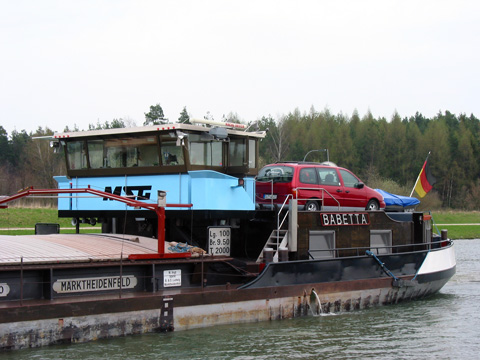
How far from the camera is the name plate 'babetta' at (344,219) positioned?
1573 centimetres

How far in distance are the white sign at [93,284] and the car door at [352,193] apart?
672cm

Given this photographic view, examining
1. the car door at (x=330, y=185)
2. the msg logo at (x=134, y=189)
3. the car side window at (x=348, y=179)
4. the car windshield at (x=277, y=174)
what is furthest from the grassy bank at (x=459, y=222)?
the msg logo at (x=134, y=189)

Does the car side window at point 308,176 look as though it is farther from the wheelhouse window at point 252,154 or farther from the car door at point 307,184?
the wheelhouse window at point 252,154

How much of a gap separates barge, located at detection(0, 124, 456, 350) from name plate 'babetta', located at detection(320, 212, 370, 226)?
32 mm

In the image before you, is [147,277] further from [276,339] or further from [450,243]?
[450,243]

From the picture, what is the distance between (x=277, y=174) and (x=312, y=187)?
951 mm

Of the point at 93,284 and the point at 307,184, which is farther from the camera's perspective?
the point at 307,184

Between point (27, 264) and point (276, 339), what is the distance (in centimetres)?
486

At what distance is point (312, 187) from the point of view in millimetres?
16594

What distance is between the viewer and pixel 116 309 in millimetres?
11836

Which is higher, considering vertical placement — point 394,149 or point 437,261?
point 394,149

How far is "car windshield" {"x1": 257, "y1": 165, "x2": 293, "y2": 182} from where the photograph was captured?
16.5m

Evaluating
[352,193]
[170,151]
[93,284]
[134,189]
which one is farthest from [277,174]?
[93,284]

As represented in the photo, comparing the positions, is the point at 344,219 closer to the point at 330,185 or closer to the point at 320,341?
the point at 330,185
